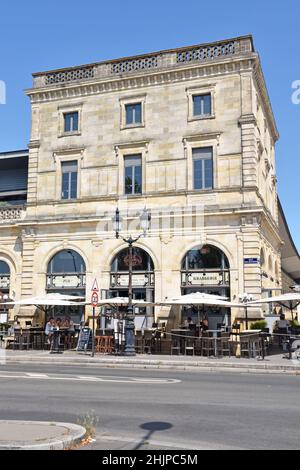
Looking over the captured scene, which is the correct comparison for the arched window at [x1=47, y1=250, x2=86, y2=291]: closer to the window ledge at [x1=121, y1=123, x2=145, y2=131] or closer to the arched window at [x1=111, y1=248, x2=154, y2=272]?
the arched window at [x1=111, y1=248, x2=154, y2=272]

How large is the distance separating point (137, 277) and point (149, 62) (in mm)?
11534

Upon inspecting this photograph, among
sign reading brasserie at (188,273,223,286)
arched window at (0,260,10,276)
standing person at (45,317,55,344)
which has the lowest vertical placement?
standing person at (45,317,55,344)

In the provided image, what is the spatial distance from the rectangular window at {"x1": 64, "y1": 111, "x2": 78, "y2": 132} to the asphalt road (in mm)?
17091

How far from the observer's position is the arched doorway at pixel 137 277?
25906 mm

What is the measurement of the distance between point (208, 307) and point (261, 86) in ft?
41.6

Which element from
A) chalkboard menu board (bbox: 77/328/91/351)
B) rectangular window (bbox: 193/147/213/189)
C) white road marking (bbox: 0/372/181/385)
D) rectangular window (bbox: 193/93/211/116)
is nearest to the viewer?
white road marking (bbox: 0/372/181/385)

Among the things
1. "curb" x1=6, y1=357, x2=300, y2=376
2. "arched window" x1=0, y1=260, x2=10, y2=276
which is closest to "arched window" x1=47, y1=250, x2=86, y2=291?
"arched window" x1=0, y1=260, x2=10, y2=276

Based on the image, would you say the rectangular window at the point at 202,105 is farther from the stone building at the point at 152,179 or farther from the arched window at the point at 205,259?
the arched window at the point at 205,259

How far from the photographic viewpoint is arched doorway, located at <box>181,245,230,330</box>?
81.3ft

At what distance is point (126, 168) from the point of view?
27.5 metres

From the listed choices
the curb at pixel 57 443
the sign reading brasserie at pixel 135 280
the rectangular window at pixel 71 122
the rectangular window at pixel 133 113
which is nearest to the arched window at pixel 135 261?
the sign reading brasserie at pixel 135 280

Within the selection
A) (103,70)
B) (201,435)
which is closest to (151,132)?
(103,70)

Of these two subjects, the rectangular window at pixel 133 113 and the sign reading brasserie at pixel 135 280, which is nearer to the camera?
the sign reading brasserie at pixel 135 280

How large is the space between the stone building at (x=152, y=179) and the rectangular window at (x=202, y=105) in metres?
0.06
